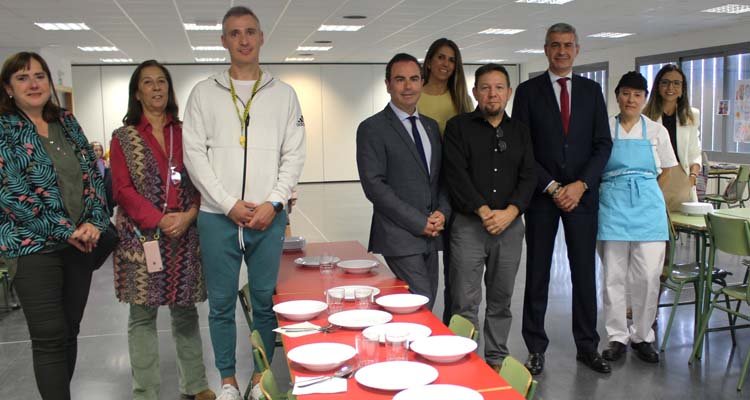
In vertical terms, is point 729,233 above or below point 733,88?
below

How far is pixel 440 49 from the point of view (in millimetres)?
3684

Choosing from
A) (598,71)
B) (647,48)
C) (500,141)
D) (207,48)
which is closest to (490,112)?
(500,141)

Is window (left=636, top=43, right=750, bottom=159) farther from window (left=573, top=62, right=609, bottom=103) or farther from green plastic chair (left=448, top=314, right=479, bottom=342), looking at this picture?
green plastic chair (left=448, top=314, right=479, bottom=342)

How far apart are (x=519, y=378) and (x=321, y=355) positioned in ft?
2.01

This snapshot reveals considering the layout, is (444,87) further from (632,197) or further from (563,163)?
(632,197)

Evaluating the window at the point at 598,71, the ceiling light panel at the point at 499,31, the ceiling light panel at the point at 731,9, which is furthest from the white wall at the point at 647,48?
the ceiling light panel at the point at 499,31

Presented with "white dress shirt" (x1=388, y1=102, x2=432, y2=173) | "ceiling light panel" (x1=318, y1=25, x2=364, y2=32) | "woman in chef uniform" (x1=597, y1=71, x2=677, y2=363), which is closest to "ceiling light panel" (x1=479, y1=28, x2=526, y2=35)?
"ceiling light panel" (x1=318, y1=25, x2=364, y2=32)

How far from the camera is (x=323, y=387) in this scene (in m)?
1.78

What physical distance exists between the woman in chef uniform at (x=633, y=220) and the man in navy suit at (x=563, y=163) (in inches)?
8.1

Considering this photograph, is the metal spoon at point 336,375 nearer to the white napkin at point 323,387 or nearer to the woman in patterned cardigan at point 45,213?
the white napkin at point 323,387

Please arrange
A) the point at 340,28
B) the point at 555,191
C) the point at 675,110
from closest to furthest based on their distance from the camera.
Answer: the point at 555,191
the point at 675,110
the point at 340,28

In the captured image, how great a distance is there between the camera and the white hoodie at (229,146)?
9.73ft

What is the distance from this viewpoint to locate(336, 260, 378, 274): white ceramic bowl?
3.12m

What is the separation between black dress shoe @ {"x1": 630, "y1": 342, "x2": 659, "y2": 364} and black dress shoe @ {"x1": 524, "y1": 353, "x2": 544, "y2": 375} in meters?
0.68
